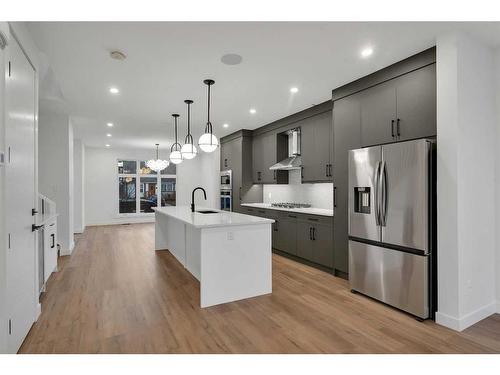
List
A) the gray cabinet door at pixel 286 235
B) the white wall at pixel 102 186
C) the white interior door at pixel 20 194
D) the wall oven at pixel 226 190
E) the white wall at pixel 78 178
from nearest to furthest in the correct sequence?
1. the white interior door at pixel 20 194
2. the gray cabinet door at pixel 286 235
3. the wall oven at pixel 226 190
4. the white wall at pixel 78 178
5. the white wall at pixel 102 186

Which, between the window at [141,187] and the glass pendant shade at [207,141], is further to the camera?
the window at [141,187]

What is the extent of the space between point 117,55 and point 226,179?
4.64 metres

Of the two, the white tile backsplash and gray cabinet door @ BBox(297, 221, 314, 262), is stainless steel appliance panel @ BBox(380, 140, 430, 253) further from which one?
the white tile backsplash

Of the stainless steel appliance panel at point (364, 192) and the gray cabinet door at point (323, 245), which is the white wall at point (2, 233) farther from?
the gray cabinet door at point (323, 245)

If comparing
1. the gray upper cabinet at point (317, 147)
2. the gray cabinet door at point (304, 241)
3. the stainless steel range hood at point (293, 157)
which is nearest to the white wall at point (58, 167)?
the stainless steel range hood at point (293, 157)

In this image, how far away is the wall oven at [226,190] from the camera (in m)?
7.09

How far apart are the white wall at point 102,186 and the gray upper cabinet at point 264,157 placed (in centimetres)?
573

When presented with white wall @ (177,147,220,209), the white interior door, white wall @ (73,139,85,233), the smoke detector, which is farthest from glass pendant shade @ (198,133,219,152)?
white wall @ (177,147,220,209)

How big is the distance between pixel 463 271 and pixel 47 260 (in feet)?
15.0

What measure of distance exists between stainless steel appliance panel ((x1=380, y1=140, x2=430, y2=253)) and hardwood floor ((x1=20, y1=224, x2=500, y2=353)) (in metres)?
0.79
